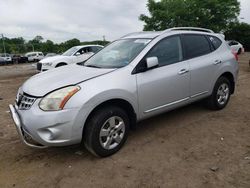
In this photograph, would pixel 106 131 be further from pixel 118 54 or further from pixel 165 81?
pixel 118 54

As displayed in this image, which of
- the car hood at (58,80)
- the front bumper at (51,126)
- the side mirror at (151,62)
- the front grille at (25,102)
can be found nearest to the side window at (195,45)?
the side mirror at (151,62)

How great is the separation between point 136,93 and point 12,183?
1895mm

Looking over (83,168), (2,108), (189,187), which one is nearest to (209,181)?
(189,187)

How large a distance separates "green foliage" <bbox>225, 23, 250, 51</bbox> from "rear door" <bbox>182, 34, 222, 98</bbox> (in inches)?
1279

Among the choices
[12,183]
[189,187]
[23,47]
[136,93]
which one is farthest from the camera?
[23,47]

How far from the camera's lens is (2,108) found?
594cm

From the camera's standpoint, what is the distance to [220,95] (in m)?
4.93

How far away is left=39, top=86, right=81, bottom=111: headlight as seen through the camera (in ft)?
9.44

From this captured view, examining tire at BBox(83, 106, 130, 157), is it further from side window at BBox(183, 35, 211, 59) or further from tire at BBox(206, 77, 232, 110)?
tire at BBox(206, 77, 232, 110)

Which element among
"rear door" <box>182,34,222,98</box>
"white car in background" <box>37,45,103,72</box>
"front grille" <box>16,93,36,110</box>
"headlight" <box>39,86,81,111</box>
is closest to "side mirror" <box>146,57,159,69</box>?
"rear door" <box>182,34,222,98</box>

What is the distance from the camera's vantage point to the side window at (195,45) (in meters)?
4.25

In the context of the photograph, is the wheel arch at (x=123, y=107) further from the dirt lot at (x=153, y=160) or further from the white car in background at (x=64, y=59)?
the white car in background at (x=64, y=59)

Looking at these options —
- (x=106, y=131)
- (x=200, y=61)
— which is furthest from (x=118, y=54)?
(x=200, y=61)

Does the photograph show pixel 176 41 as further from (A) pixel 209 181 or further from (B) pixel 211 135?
(A) pixel 209 181
